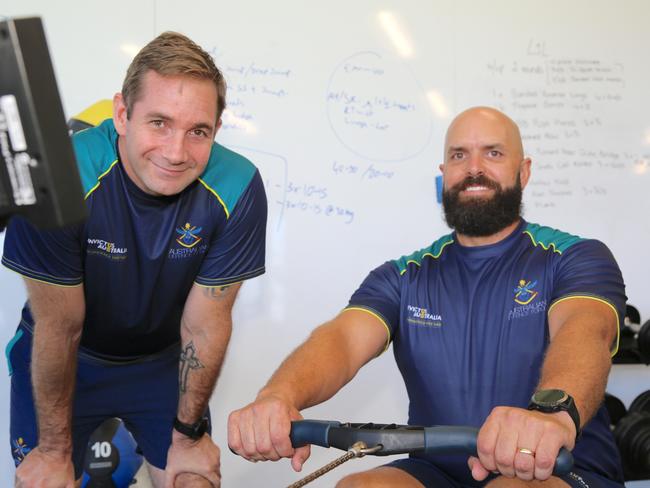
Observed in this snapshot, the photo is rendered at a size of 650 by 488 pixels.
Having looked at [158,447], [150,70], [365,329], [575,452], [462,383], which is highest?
[150,70]

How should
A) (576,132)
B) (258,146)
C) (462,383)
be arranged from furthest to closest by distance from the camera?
(576,132) < (258,146) < (462,383)

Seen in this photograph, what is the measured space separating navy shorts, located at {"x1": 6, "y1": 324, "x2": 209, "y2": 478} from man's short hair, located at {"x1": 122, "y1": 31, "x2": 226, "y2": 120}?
30.5 inches

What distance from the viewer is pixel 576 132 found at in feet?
10.1

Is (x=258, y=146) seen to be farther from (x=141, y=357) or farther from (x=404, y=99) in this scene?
(x=141, y=357)

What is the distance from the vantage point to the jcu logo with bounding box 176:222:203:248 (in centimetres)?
181

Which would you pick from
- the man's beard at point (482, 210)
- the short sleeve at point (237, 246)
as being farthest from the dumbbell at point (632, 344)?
the short sleeve at point (237, 246)

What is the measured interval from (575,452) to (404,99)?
177cm

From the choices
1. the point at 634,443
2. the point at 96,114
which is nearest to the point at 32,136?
the point at 96,114

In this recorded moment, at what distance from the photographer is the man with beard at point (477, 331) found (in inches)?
53.8

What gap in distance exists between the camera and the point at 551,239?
5.92ft

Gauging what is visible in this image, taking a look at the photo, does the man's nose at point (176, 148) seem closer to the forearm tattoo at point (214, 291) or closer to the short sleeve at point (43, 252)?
the short sleeve at point (43, 252)

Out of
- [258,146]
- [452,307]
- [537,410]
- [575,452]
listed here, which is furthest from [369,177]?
[537,410]

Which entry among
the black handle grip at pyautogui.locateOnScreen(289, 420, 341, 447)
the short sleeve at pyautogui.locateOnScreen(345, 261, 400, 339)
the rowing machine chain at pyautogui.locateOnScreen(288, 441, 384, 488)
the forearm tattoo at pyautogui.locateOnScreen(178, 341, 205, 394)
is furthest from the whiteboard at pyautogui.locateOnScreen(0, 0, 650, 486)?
the rowing machine chain at pyautogui.locateOnScreen(288, 441, 384, 488)

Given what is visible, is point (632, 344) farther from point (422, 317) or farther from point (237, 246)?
point (237, 246)
